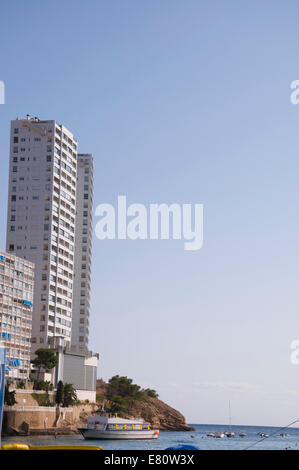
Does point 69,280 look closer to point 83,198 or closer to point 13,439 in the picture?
point 83,198

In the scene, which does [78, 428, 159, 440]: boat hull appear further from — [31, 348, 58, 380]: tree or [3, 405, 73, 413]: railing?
[31, 348, 58, 380]: tree

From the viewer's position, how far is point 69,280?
151 metres

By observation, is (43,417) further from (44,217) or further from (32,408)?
(44,217)

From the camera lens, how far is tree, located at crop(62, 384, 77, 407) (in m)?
125

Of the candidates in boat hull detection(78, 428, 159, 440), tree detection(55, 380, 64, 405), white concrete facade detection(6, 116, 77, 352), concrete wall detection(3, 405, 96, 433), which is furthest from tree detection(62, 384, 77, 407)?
boat hull detection(78, 428, 159, 440)

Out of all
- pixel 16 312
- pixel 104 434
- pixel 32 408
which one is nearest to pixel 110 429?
pixel 104 434

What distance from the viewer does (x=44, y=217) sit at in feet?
478

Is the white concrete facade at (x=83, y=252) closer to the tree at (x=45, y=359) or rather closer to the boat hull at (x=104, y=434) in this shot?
the tree at (x=45, y=359)

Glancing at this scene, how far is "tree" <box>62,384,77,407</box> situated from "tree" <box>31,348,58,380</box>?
5.05 metres

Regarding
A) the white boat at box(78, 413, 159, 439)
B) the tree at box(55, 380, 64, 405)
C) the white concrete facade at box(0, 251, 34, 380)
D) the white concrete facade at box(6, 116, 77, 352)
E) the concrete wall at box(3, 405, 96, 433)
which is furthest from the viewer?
the white concrete facade at box(6, 116, 77, 352)

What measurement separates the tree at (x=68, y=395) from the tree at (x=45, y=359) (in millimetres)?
5046

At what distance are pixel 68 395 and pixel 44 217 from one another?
132 feet

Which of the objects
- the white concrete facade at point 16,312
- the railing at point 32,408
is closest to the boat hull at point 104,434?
the railing at point 32,408

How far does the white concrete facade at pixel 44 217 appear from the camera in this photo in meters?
142
